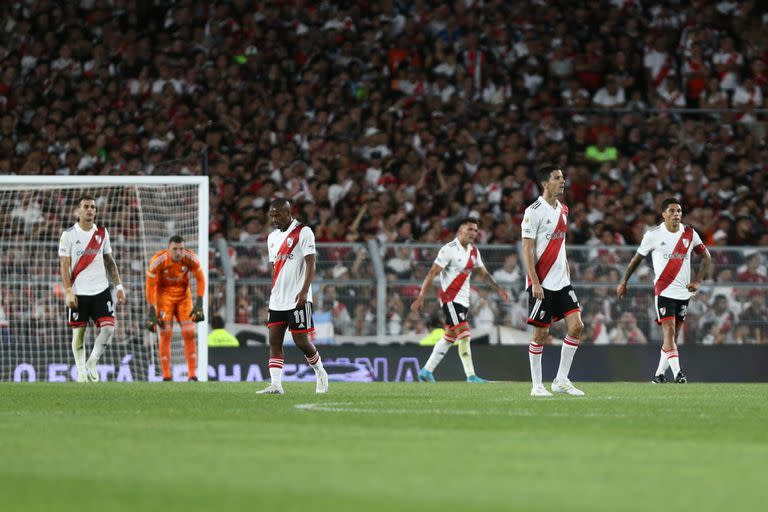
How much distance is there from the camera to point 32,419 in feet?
33.0

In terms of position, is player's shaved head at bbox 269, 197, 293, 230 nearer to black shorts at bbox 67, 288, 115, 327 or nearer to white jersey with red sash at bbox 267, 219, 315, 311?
white jersey with red sash at bbox 267, 219, 315, 311

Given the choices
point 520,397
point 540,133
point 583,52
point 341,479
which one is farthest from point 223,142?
point 341,479

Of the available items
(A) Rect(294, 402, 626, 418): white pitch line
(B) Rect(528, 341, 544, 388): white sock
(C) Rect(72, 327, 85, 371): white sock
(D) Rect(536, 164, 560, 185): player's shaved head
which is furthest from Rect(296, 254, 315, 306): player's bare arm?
(C) Rect(72, 327, 85, 371): white sock

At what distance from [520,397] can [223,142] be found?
1300cm

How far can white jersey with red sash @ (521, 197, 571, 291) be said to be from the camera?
44.3ft

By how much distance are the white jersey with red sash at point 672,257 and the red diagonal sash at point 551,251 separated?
17.3 ft

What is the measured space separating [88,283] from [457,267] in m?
5.38

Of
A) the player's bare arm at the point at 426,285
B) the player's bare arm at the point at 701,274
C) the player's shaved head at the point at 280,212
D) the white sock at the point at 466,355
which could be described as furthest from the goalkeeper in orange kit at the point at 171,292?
the player's bare arm at the point at 701,274

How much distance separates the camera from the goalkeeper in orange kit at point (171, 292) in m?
19.6

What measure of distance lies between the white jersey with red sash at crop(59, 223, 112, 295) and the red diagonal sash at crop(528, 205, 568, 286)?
7.41 m

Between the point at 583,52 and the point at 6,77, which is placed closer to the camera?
the point at 6,77

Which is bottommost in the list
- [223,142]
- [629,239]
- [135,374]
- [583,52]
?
[135,374]

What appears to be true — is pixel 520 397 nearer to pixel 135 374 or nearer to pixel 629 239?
pixel 135 374

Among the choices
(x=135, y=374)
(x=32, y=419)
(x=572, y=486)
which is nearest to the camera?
(x=572, y=486)
